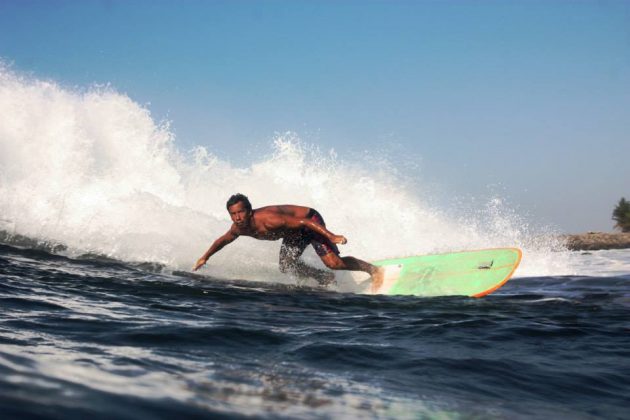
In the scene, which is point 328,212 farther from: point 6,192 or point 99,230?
point 6,192

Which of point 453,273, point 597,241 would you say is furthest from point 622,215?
point 453,273

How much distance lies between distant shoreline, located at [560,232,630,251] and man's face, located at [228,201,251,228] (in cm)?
3031

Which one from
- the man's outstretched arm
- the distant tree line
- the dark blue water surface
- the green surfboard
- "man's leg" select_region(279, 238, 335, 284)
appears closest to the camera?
the dark blue water surface

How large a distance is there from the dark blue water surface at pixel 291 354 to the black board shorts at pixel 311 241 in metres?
1.17

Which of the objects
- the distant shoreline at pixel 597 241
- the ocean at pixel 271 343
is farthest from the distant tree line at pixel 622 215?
the ocean at pixel 271 343

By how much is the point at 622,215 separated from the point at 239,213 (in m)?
42.6

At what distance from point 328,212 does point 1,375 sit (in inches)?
520

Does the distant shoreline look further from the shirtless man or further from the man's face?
the man's face

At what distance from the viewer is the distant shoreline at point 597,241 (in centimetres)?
3325

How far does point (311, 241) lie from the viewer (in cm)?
757

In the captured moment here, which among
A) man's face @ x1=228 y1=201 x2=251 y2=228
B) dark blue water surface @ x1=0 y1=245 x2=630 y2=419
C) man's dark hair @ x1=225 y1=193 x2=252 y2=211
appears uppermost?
man's dark hair @ x1=225 y1=193 x2=252 y2=211

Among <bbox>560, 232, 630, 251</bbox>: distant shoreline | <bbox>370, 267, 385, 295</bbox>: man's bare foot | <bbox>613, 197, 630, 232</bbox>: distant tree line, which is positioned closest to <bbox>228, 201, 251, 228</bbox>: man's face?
<bbox>370, 267, 385, 295</bbox>: man's bare foot

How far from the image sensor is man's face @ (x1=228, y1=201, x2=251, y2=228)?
6.89 metres

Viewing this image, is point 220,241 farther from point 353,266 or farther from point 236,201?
point 353,266
